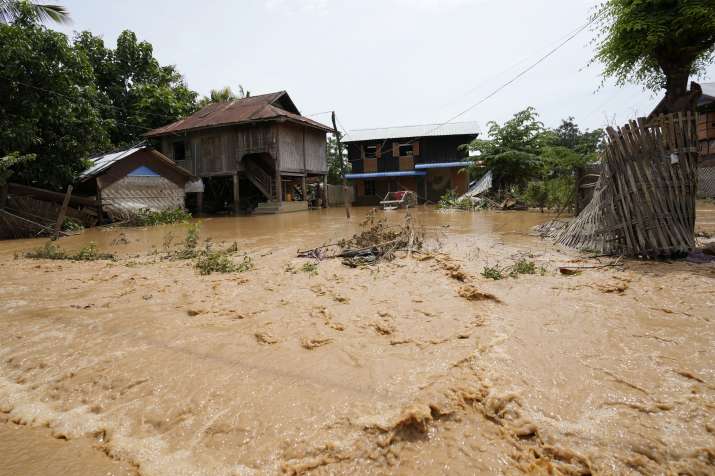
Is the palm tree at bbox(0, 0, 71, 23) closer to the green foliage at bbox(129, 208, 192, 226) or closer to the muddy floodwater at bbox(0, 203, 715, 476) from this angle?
the green foliage at bbox(129, 208, 192, 226)

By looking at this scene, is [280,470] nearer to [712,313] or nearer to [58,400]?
[58,400]

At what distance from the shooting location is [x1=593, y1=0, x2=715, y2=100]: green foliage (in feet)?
30.5

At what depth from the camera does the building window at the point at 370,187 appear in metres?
30.3

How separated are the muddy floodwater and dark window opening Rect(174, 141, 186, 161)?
1885 cm

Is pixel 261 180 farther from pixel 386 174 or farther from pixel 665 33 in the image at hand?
pixel 665 33

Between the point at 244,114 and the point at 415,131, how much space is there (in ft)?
44.9

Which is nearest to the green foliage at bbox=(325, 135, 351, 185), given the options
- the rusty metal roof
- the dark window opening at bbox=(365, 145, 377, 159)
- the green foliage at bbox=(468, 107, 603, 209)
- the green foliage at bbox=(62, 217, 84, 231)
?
the dark window opening at bbox=(365, 145, 377, 159)

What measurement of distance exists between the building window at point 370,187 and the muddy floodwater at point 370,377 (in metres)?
26.1

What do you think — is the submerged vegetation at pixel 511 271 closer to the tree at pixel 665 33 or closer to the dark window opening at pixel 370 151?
the tree at pixel 665 33

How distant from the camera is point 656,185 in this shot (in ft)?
16.3

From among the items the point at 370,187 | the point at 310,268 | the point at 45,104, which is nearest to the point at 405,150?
the point at 370,187

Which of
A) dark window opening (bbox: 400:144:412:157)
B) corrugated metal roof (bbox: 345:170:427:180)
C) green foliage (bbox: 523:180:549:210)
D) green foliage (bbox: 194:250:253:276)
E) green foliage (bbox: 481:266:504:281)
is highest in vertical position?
→ dark window opening (bbox: 400:144:412:157)

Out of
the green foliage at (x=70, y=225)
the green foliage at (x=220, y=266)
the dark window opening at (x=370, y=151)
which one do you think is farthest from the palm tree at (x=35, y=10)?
the dark window opening at (x=370, y=151)

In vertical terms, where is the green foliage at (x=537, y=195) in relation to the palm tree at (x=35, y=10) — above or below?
below
